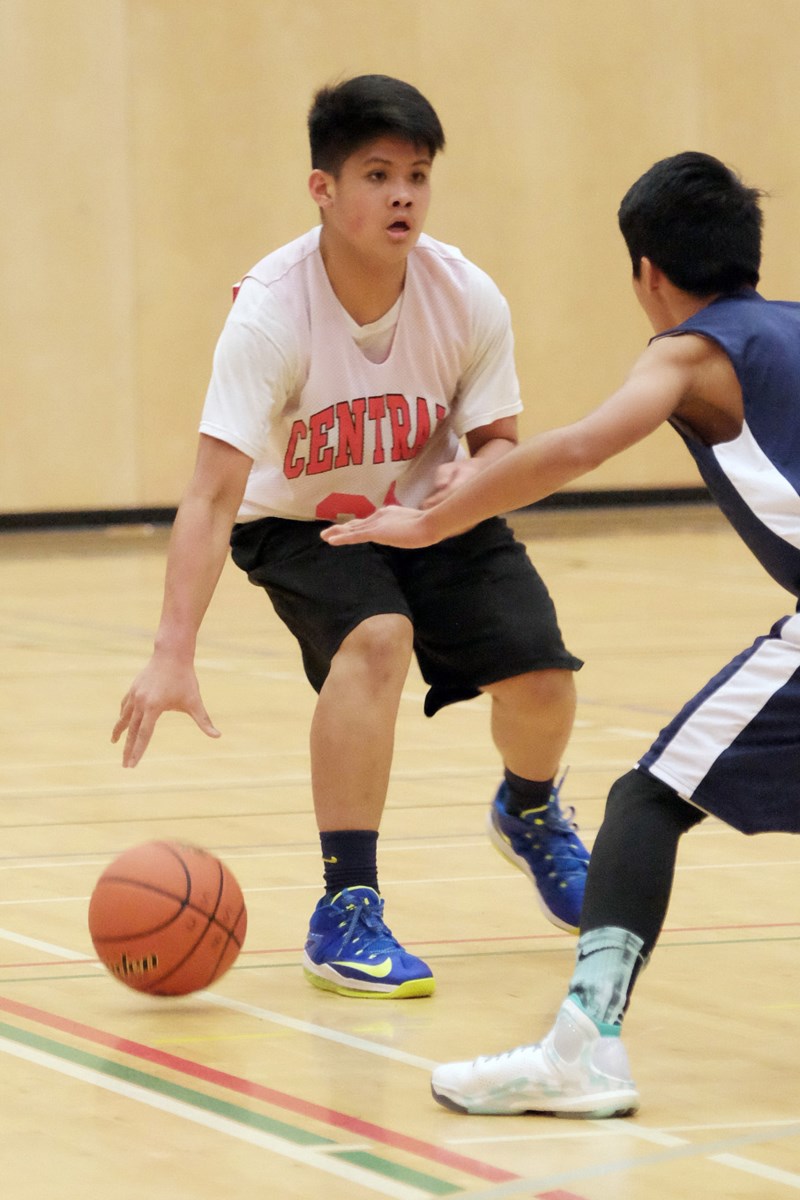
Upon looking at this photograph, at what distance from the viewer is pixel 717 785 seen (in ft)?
8.61

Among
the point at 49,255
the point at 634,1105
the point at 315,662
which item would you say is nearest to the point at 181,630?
the point at 315,662

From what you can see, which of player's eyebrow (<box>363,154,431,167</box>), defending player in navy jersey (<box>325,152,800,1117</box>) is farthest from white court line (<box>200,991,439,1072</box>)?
player's eyebrow (<box>363,154,431,167</box>)

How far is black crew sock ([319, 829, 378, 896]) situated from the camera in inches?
134

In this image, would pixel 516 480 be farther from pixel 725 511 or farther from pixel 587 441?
pixel 725 511

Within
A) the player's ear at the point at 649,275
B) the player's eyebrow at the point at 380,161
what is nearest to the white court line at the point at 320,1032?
the player's ear at the point at 649,275

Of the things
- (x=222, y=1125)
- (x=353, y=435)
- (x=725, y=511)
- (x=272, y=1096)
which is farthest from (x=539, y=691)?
(x=222, y=1125)

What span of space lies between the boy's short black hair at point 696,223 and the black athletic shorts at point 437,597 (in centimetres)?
88

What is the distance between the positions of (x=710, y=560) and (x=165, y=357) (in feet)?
11.6

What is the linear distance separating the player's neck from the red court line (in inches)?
50.7

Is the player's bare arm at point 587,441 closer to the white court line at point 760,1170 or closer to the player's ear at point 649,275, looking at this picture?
the player's ear at point 649,275

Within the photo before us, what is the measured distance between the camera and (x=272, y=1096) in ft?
8.79

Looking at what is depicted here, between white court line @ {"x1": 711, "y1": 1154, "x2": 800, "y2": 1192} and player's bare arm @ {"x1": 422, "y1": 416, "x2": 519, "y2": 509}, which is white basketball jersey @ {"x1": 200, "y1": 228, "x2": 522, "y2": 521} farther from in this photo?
white court line @ {"x1": 711, "y1": 1154, "x2": 800, "y2": 1192}

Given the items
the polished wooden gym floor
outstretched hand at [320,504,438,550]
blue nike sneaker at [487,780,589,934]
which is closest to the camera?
the polished wooden gym floor

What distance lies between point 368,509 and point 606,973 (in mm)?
1215
